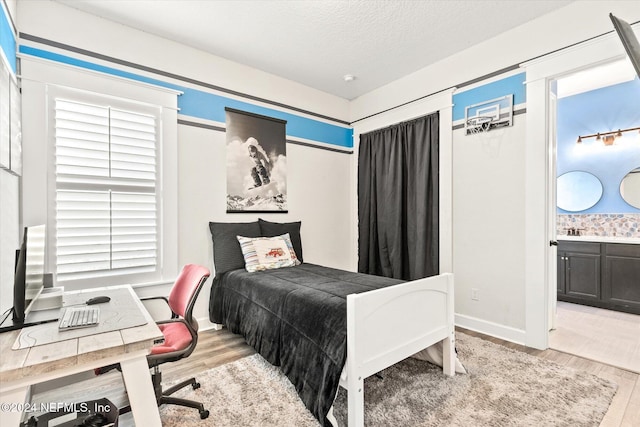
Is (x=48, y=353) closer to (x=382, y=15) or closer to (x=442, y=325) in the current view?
(x=442, y=325)

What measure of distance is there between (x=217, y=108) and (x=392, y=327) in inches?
109

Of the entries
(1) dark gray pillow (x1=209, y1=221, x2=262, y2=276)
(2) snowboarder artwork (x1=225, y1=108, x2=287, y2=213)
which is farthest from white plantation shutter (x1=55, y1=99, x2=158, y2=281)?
(2) snowboarder artwork (x1=225, y1=108, x2=287, y2=213)

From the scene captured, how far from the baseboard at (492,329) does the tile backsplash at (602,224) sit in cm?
239

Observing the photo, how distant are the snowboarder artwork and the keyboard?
1860 millimetres

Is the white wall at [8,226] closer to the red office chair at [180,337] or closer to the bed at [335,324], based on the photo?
the red office chair at [180,337]

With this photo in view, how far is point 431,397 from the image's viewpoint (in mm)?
1958

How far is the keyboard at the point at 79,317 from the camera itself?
1.40 metres

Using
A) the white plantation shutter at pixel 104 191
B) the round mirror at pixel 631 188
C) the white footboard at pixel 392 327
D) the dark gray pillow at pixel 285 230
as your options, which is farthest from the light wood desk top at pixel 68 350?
the round mirror at pixel 631 188

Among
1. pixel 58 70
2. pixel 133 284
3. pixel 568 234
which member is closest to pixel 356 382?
pixel 133 284

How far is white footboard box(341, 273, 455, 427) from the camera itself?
163 cm

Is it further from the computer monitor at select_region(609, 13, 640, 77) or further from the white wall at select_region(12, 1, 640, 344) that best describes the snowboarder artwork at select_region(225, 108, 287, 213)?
the computer monitor at select_region(609, 13, 640, 77)

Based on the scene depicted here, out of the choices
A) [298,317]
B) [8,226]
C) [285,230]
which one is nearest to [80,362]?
[298,317]

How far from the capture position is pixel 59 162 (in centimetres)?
245

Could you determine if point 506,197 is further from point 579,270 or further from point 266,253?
point 266,253
